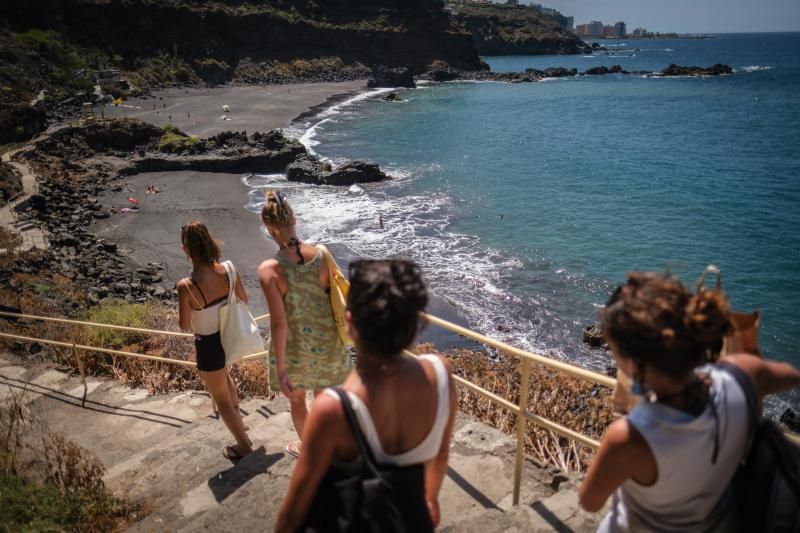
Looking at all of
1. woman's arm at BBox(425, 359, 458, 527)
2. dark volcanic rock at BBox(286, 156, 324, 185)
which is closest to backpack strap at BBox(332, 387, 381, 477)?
woman's arm at BBox(425, 359, 458, 527)

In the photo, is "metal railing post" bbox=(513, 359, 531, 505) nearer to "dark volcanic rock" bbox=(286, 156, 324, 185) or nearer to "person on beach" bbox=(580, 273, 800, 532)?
"person on beach" bbox=(580, 273, 800, 532)

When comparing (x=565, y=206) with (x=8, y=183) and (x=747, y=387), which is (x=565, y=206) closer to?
(x=8, y=183)

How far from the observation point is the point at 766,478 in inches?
61.9

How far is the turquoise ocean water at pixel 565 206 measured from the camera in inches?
667

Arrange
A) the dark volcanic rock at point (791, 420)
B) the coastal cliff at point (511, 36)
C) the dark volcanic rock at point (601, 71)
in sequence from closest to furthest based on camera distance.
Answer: the dark volcanic rock at point (791, 420) → the dark volcanic rock at point (601, 71) → the coastal cliff at point (511, 36)

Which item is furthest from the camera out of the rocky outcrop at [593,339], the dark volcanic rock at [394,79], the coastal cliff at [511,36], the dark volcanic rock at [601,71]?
the coastal cliff at [511,36]

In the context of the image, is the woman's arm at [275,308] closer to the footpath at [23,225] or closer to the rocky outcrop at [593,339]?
the rocky outcrop at [593,339]

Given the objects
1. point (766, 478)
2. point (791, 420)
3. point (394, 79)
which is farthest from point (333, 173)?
point (394, 79)

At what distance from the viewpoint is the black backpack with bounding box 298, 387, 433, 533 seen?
1572 mm

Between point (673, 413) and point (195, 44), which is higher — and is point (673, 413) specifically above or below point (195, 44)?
below

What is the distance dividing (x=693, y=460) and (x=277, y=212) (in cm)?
226

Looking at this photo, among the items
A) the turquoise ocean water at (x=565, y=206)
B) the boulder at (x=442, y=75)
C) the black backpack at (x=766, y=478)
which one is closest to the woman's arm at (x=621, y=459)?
the black backpack at (x=766, y=478)

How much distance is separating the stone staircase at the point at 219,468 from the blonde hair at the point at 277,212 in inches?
68.5

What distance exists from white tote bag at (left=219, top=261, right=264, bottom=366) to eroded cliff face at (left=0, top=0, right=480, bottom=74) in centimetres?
8027
